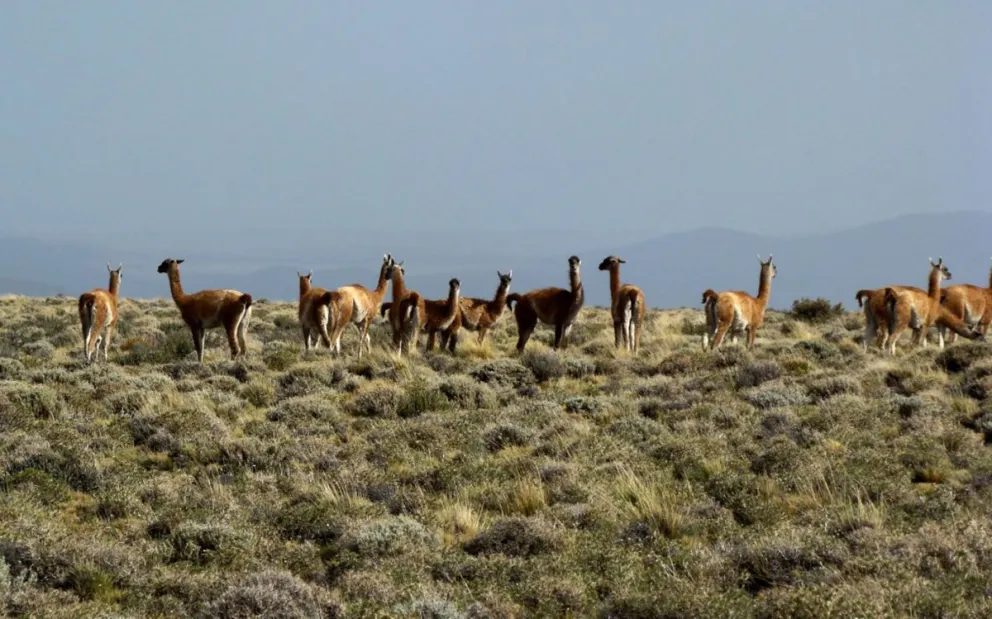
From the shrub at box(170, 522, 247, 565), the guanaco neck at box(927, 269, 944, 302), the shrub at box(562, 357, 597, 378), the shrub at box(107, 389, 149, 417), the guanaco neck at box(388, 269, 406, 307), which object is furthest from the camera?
the guanaco neck at box(388, 269, 406, 307)

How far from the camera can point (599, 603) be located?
5941 millimetres

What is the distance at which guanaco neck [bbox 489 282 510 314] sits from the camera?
19891 millimetres

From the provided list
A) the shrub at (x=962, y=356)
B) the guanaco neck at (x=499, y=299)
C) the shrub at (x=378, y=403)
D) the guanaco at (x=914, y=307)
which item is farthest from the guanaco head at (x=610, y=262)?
the shrub at (x=378, y=403)

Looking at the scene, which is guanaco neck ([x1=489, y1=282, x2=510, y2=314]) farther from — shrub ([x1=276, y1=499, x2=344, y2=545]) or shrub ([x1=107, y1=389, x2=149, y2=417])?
shrub ([x1=276, y1=499, x2=344, y2=545])

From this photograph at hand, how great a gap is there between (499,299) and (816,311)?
11.9 meters

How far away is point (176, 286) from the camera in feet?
63.0

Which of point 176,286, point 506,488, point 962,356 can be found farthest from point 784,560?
point 176,286

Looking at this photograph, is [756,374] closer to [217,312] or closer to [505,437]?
[505,437]

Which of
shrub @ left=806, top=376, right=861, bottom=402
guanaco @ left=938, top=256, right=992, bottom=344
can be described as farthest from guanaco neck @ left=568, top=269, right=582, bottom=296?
guanaco @ left=938, top=256, right=992, bottom=344

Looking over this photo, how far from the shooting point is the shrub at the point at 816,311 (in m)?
27.4

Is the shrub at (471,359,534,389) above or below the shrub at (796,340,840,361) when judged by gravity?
below

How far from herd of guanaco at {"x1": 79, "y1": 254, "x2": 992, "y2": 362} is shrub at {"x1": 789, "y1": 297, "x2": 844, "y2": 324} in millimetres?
7839

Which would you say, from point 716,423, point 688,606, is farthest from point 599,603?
point 716,423

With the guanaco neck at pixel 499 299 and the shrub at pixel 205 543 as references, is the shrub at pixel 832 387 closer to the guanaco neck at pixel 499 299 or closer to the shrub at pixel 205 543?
the guanaco neck at pixel 499 299
